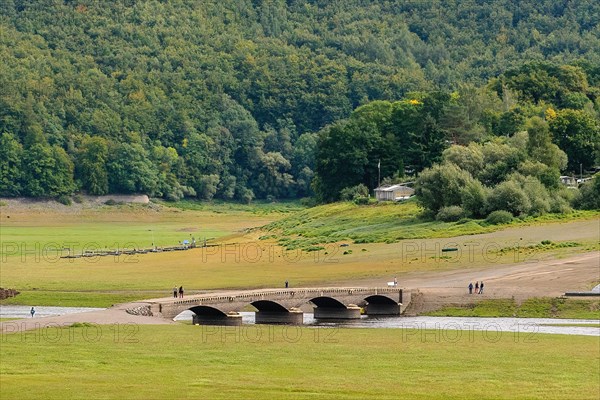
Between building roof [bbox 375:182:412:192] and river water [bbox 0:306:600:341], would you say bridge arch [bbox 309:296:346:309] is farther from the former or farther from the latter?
building roof [bbox 375:182:412:192]

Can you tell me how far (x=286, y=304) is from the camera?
8919 cm

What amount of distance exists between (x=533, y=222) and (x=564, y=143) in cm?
3457

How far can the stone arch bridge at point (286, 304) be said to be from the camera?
279 feet

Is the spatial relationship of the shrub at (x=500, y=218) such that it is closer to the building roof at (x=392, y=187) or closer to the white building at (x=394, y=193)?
the white building at (x=394, y=193)

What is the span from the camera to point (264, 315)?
90.3 m

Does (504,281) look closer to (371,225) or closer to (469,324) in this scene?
(469,324)

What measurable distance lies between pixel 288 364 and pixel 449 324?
23413mm

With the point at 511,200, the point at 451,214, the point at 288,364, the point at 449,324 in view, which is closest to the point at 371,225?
the point at 451,214

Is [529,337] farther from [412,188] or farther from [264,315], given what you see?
[412,188]

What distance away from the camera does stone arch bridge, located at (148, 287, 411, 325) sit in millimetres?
85000

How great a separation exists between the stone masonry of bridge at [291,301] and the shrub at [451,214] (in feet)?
121

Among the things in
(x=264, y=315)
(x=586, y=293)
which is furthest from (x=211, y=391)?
(x=586, y=293)

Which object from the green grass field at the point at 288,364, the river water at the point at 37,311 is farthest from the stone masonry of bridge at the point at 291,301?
the river water at the point at 37,311

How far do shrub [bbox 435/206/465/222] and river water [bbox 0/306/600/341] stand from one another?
3865cm
